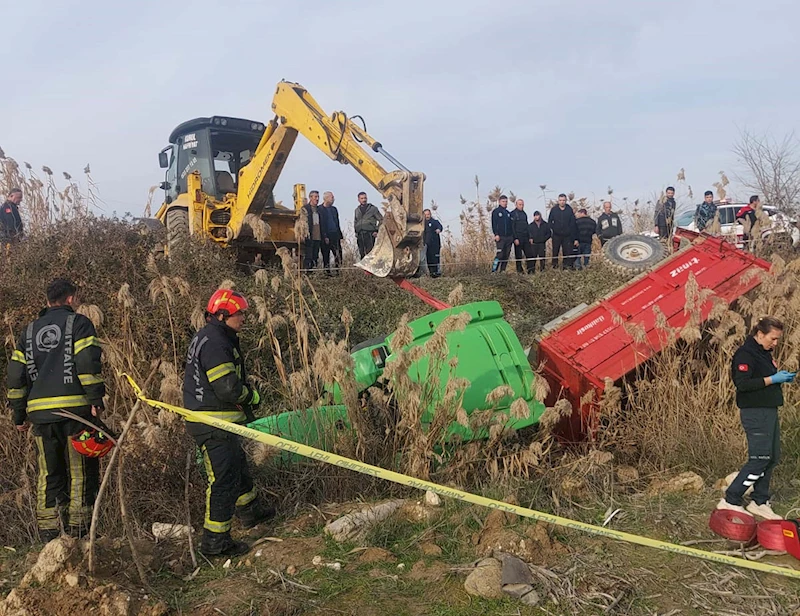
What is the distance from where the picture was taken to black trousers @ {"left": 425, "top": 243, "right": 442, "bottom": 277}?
1355cm

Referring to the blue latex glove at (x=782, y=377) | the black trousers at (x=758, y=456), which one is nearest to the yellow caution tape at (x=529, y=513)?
the black trousers at (x=758, y=456)

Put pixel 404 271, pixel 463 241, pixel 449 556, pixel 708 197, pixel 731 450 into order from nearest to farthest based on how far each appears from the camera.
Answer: pixel 449 556, pixel 731 450, pixel 404 271, pixel 708 197, pixel 463 241

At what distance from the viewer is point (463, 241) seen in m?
14.8

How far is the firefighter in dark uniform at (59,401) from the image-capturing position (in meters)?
4.34

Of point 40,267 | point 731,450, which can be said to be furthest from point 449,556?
point 40,267

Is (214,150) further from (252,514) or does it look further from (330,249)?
(252,514)

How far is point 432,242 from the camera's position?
13.8m

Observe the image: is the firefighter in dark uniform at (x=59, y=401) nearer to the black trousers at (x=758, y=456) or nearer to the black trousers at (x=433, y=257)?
the black trousers at (x=758, y=456)

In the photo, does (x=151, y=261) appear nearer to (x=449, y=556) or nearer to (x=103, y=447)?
(x=103, y=447)

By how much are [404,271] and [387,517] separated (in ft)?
11.9

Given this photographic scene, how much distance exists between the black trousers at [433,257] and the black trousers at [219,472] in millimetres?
9661

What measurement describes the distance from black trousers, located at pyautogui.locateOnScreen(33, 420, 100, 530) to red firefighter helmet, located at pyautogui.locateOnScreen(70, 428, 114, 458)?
0.18m

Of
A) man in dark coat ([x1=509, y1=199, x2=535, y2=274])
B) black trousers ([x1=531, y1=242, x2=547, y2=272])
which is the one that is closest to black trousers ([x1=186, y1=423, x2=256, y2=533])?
man in dark coat ([x1=509, y1=199, x2=535, y2=274])

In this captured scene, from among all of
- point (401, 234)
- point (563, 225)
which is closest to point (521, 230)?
point (563, 225)
